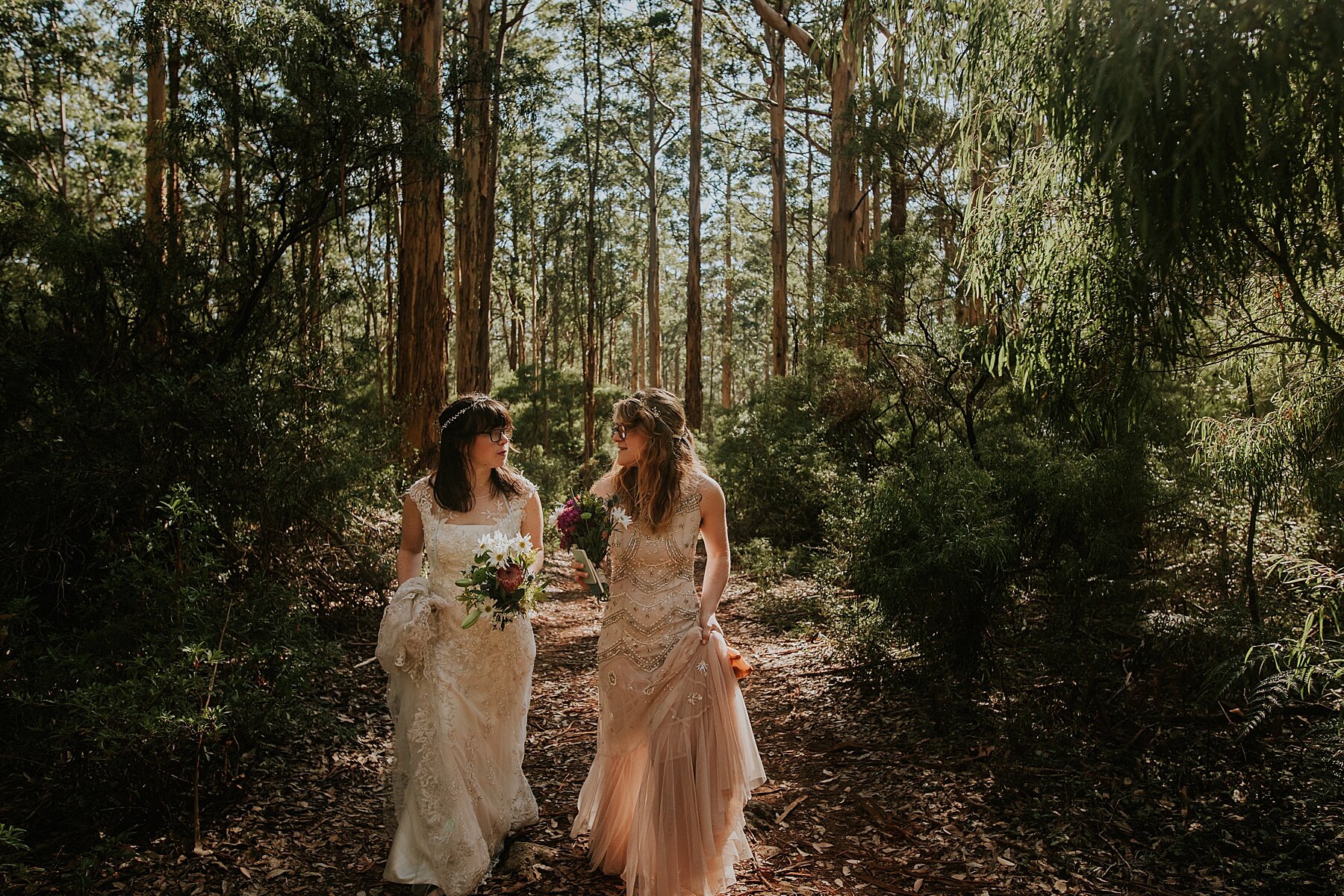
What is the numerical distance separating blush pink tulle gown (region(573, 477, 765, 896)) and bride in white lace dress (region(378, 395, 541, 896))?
17.6 inches

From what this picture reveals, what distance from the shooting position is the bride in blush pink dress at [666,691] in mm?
3447

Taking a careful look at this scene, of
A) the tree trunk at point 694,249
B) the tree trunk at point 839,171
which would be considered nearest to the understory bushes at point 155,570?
the tree trunk at point 839,171

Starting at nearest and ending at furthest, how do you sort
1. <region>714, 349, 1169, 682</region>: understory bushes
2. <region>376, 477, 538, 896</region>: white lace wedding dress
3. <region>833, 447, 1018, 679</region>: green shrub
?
<region>376, 477, 538, 896</region>: white lace wedding dress
<region>833, 447, 1018, 679</region>: green shrub
<region>714, 349, 1169, 682</region>: understory bushes

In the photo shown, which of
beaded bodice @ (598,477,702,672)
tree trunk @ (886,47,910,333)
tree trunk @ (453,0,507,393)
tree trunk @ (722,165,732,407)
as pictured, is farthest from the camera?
tree trunk @ (722,165,732,407)

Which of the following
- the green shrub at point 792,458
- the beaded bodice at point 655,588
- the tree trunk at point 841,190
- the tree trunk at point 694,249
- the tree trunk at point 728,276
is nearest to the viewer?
the beaded bodice at point 655,588

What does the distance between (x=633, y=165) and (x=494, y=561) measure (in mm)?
29038

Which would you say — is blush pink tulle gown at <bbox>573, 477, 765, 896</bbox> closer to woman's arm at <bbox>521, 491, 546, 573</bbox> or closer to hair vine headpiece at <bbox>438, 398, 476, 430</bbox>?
woman's arm at <bbox>521, 491, 546, 573</bbox>

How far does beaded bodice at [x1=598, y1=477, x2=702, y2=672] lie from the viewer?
366 cm

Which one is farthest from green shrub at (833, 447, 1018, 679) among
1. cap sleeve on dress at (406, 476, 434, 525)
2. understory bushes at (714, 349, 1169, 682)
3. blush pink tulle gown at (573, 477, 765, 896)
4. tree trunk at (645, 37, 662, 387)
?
tree trunk at (645, 37, 662, 387)

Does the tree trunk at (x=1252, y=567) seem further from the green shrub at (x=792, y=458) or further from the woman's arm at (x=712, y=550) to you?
the green shrub at (x=792, y=458)

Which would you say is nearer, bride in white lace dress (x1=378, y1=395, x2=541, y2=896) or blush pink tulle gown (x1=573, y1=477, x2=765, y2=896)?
blush pink tulle gown (x1=573, y1=477, x2=765, y2=896)

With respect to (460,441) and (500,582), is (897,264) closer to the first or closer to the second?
(460,441)

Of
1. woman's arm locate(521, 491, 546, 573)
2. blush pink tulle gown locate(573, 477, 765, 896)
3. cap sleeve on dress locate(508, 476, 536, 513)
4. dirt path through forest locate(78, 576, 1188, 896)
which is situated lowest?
dirt path through forest locate(78, 576, 1188, 896)

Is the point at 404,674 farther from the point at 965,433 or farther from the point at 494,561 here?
the point at 965,433
